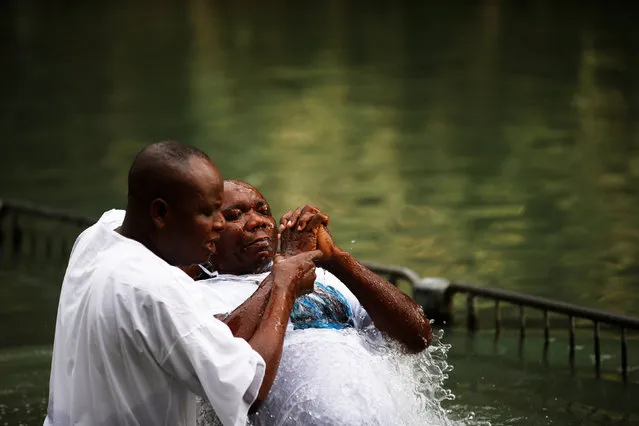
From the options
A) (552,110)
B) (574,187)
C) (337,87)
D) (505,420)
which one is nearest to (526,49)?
(337,87)

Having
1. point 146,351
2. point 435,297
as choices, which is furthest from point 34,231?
point 146,351

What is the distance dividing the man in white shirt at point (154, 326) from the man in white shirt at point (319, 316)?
1.43 ft

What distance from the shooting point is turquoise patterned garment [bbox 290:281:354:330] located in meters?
4.30

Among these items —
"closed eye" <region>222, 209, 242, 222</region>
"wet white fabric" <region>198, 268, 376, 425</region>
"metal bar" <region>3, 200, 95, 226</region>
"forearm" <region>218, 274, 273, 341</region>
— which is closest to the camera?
"forearm" <region>218, 274, 273, 341</region>

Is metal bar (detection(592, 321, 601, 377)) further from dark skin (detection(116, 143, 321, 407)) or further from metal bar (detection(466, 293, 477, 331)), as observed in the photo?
dark skin (detection(116, 143, 321, 407))

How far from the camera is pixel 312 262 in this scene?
149 inches

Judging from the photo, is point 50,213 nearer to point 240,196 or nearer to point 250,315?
point 240,196

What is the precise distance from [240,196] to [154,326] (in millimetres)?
1346

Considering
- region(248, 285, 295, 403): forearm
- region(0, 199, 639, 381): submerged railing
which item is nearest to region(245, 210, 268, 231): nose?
region(248, 285, 295, 403): forearm

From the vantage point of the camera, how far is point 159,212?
10.9 ft

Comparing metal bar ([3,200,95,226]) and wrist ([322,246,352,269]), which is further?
metal bar ([3,200,95,226])

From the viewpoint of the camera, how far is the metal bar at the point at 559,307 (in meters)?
6.16

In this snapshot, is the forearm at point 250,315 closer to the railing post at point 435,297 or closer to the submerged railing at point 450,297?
the submerged railing at point 450,297

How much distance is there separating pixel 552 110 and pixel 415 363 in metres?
→ 13.5
